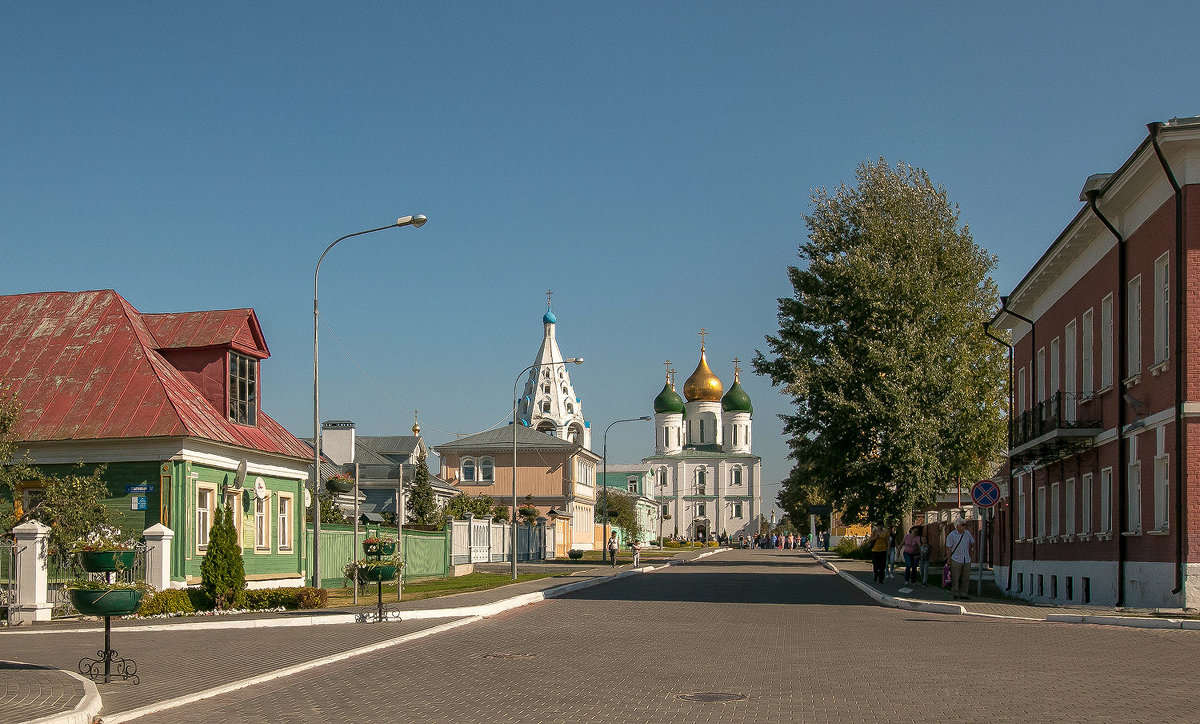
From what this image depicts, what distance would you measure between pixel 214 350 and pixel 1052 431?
18154 millimetres

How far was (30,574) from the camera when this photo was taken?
66.5 feet

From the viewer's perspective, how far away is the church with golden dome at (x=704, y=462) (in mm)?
146375

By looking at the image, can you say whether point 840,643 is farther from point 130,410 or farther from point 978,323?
point 978,323

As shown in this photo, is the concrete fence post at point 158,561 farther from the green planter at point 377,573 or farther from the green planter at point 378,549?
the green planter at point 377,573

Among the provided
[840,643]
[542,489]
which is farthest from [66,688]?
[542,489]

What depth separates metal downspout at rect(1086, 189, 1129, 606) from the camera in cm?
2295

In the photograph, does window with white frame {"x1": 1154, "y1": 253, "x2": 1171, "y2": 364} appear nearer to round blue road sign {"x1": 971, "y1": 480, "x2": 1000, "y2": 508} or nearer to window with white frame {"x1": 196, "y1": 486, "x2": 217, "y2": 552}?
round blue road sign {"x1": 971, "y1": 480, "x2": 1000, "y2": 508}

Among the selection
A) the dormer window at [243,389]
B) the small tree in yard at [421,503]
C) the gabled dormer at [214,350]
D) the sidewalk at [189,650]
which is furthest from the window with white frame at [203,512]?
the small tree in yard at [421,503]

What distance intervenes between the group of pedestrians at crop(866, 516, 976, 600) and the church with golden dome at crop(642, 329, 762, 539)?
102 meters

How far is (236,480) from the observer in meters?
27.3

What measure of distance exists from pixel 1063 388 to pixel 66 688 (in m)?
24.1

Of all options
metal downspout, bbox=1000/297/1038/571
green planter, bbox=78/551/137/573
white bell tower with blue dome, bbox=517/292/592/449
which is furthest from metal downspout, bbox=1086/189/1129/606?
white bell tower with blue dome, bbox=517/292/592/449

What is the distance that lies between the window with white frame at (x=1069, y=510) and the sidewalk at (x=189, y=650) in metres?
12.5

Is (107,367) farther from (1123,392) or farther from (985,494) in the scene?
(1123,392)
